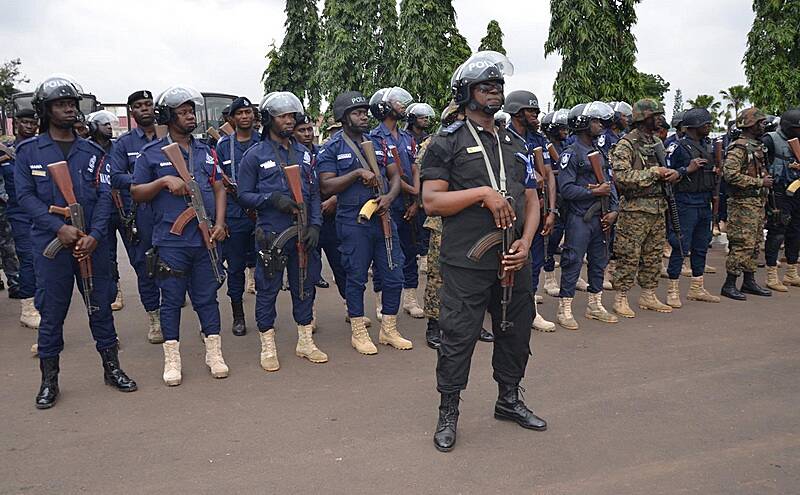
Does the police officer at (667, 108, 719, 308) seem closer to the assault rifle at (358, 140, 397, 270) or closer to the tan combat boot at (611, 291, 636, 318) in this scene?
the tan combat boot at (611, 291, 636, 318)

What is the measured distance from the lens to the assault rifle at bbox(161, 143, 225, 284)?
14.7 feet

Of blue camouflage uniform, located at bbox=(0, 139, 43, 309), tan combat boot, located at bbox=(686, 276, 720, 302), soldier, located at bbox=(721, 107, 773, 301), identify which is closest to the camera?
blue camouflage uniform, located at bbox=(0, 139, 43, 309)

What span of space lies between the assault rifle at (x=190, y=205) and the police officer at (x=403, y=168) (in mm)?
1615

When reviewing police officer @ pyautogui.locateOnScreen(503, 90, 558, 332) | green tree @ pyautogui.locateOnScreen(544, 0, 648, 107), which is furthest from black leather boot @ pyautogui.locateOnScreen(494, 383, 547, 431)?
green tree @ pyautogui.locateOnScreen(544, 0, 648, 107)

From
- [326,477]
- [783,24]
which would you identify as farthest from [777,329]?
[783,24]

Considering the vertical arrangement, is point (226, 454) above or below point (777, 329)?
below

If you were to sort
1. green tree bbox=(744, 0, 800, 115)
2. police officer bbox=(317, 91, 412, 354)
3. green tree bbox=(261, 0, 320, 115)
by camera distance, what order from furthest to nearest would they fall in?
green tree bbox=(261, 0, 320, 115) < green tree bbox=(744, 0, 800, 115) < police officer bbox=(317, 91, 412, 354)

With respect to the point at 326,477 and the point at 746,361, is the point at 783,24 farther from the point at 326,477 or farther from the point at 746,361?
the point at 326,477

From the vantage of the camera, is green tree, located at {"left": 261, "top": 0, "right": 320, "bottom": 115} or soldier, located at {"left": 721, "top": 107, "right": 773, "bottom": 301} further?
green tree, located at {"left": 261, "top": 0, "right": 320, "bottom": 115}

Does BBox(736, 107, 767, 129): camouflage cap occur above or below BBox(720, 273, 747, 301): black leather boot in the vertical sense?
above

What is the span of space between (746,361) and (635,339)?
3.05 ft

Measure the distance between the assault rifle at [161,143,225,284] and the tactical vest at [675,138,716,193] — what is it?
511cm

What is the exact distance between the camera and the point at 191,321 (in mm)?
6492

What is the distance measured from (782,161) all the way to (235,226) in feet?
21.6
